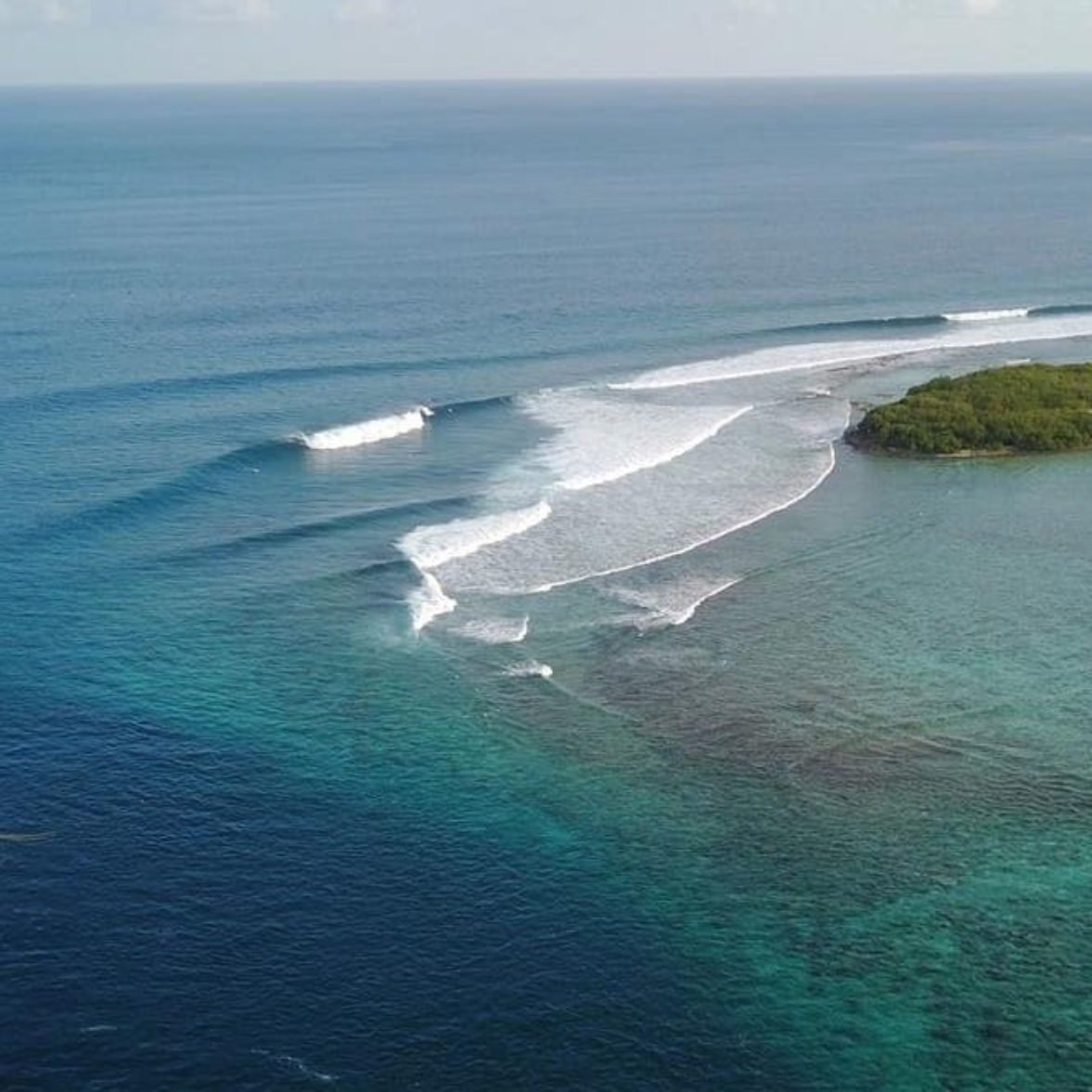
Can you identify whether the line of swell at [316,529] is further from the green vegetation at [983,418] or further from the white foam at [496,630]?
the green vegetation at [983,418]

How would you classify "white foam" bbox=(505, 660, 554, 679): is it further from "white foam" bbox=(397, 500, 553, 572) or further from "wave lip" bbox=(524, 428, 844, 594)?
"white foam" bbox=(397, 500, 553, 572)

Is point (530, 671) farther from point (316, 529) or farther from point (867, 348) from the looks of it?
point (867, 348)

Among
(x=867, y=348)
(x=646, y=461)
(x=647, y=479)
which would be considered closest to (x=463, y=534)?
(x=647, y=479)

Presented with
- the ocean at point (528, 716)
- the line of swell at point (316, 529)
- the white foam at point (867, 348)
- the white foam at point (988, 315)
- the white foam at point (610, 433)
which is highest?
the white foam at point (988, 315)

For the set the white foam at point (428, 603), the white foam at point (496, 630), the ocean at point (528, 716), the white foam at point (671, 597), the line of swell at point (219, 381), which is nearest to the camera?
the ocean at point (528, 716)

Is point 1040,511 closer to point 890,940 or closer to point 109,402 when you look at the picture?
point 890,940

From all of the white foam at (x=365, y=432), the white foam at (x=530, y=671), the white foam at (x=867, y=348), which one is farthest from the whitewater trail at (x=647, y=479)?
the white foam at (x=365, y=432)

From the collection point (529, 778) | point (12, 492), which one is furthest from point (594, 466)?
point (529, 778)

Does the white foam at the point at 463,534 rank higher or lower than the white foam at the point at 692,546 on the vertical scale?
higher

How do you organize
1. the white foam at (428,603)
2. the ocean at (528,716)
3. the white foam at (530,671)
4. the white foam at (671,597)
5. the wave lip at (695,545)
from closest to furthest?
the ocean at (528,716), the white foam at (530,671), the white foam at (428,603), the white foam at (671,597), the wave lip at (695,545)
